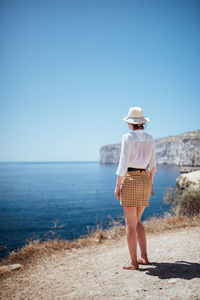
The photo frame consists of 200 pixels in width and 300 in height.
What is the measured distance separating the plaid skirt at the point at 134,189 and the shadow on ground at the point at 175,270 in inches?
40.3

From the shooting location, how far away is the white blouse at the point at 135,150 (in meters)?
3.07

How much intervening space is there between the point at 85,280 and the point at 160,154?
13425 cm

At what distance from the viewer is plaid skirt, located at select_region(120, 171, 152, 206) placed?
10.1 ft

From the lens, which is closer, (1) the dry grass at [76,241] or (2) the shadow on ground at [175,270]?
(2) the shadow on ground at [175,270]

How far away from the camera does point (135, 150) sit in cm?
309

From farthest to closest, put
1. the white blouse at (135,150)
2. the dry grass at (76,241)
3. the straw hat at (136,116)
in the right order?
1. the dry grass at (76,241)
2. the straw hat at (136,116)
3. the white blouse at (135,150)

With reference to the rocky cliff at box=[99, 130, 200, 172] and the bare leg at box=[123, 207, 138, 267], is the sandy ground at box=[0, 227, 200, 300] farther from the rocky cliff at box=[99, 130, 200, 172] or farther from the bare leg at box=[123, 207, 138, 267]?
the rocky cliff at box=[99, 130, 200, 172]

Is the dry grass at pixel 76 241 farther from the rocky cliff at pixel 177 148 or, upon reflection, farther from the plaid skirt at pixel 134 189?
the rocky cliff at pixel 177 148

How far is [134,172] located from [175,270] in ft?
5.20

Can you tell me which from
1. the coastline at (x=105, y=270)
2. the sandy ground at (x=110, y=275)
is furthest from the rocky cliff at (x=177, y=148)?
the sandy ground at (x=110, y=275)

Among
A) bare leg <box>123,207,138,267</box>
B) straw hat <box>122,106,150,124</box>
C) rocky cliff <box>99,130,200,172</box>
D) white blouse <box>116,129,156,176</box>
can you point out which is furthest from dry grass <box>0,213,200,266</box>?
rocky cliff <box>99,130,200,172</box>

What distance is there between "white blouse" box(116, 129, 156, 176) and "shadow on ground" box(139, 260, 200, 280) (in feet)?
5.03

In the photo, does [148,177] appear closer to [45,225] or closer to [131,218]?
[131,218]

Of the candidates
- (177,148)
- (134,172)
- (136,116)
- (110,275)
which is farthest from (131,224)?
(177,148)
